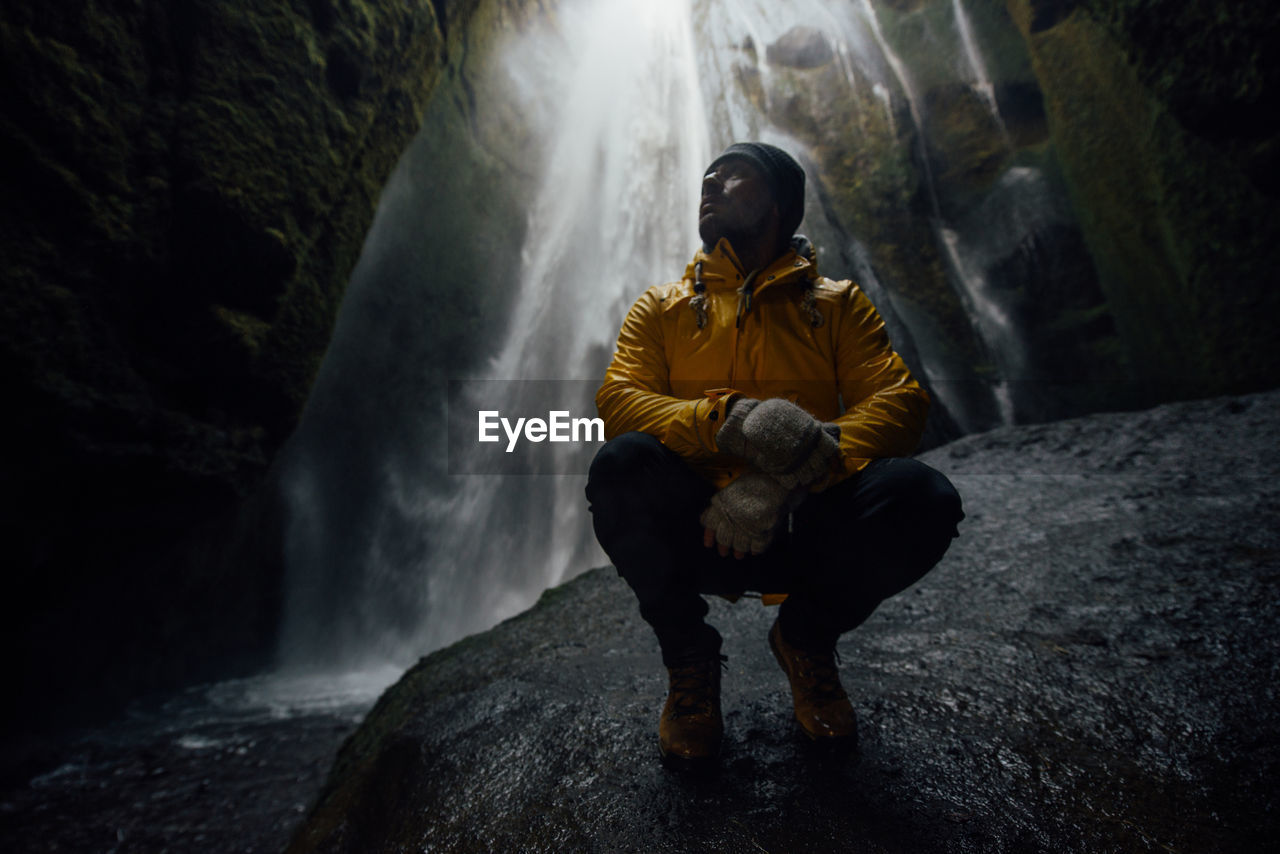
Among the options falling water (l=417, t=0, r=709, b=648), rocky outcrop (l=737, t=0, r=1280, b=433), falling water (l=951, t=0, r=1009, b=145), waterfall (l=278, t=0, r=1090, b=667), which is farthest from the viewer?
falling water (l=951, t=0, r=1009, b=145)

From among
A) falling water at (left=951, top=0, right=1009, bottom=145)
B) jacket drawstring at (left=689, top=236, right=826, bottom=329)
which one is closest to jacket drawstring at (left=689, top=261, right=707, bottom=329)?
jacket drawstring at (left=689, top=236, right=826, bottom=329)

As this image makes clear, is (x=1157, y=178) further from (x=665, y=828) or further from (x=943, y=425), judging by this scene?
(x=665, y=828)

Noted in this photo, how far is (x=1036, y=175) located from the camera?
8750 millimetres

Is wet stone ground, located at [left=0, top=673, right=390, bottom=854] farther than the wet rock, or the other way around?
the wet rock

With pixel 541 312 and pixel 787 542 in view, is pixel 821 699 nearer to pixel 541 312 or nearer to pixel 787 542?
pixel 787 542

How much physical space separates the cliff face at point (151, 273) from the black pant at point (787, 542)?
3.69 metres

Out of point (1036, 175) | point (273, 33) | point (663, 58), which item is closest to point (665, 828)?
point (273, 33)

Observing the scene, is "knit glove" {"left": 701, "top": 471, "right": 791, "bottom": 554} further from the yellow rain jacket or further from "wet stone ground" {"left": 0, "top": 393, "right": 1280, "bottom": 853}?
"wet stone ground" {"left": 0, "top": 393, "right": 1280, "bottom": 853}

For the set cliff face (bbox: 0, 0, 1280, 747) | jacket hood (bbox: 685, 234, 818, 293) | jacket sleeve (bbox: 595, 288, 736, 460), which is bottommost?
jacket sleeve (bbox: 595, 288, 736, 460)

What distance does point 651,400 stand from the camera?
5.31 feet

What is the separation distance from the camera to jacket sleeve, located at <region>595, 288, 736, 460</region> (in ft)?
4.85

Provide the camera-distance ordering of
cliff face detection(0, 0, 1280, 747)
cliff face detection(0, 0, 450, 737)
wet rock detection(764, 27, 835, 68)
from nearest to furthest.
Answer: cliff face detection(0, 0, 450, 737) < cliff face detection(0, 0, 1280, 747) < wet rock detection(764, 27, 835, 68)

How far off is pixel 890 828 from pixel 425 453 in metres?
7.97

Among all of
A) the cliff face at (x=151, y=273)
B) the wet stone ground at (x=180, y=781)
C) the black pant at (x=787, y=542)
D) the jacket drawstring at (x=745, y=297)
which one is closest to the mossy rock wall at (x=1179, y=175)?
the jacket drawstring at (x=745, y=297)
